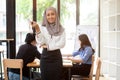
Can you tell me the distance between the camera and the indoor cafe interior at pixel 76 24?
18.1 feet

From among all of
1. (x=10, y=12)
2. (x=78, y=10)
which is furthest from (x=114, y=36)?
(x=10, y=12)

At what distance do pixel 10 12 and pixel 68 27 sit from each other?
5.15ft

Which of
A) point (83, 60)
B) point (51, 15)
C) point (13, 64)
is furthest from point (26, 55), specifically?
point (51, 15)

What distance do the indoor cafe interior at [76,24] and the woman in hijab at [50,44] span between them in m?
2.57

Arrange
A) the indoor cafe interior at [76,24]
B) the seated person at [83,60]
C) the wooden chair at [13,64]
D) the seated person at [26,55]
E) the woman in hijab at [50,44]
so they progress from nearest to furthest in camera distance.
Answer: the woman in hijab at [50,44], the wooden chair at [13,64], the seated person at [26,55], the seated person at [83,60], the indoor cafe interior at [76,24]

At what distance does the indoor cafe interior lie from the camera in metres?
5.53

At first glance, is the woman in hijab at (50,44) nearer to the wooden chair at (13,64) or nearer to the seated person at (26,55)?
the wooden chair at (13,64)

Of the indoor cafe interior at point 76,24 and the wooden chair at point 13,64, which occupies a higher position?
the indoor cafe interior at point 76,24

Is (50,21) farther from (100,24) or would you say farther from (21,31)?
(100,24)

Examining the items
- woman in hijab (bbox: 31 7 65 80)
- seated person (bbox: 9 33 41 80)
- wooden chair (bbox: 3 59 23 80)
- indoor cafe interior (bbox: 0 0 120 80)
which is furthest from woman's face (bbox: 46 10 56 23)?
indoor cafe interior (bbox: 0 0 120 80)

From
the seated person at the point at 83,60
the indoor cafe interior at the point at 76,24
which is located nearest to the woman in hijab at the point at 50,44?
the seated person at the point at 83,60

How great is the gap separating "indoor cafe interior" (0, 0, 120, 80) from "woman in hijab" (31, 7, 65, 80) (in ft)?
8.42

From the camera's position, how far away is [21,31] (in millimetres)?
5789

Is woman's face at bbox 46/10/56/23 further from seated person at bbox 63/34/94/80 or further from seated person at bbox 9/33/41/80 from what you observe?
seated person at bbox 63/34/94/80
